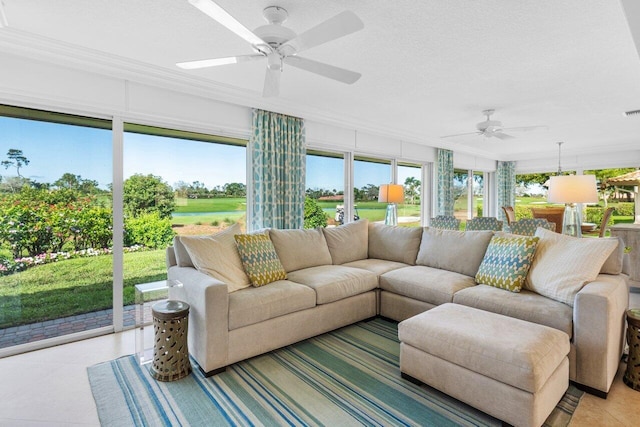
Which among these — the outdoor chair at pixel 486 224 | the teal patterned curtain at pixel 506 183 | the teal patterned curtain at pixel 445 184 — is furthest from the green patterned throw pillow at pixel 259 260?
the teal patterned curtain at pixel 506 183

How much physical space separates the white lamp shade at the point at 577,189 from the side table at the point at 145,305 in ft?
12.4

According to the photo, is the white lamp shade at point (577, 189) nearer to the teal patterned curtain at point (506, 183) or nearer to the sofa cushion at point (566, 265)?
the sofa cushion at point (566, 265)

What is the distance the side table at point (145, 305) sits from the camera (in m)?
2.66

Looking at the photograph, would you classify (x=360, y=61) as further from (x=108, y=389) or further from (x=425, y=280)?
(x=108, y=389)

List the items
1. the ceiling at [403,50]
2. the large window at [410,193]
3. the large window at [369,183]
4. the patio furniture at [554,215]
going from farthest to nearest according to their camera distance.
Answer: the large window at [410,193]
the patio furniture at [554,215]
the large window at [369,183]
the ceiling at [403,50]

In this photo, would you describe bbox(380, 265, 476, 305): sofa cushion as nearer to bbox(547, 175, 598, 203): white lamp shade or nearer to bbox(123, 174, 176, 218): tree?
bbox(547, 175, 598, 203): white lamp shade

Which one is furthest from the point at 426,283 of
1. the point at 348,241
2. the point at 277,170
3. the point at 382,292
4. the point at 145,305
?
the point at 145,305

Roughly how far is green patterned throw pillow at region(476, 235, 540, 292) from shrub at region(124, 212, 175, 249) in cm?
323

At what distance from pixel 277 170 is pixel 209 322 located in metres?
2.44

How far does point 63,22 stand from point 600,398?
435 cm

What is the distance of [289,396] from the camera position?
7.08 feet

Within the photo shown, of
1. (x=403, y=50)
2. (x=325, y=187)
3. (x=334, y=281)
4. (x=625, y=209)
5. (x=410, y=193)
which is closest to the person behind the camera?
(x=403, y=50)

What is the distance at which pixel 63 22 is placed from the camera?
239cm

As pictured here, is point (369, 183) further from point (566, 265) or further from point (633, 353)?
point (633, 353)
